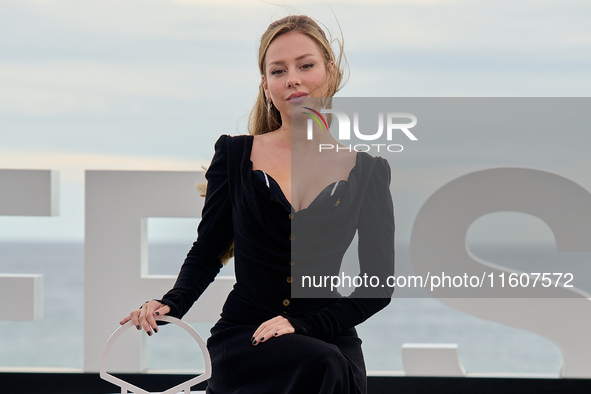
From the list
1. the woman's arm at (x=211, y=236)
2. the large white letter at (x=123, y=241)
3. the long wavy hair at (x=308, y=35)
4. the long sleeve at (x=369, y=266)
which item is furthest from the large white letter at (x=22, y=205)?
the long sleeve at (x=369, y=266)

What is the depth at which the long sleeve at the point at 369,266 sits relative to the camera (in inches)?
63.2

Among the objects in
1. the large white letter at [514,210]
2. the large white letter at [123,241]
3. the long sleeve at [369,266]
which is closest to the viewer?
the long sleeve at [369,266]

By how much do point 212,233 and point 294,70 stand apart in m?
0.54

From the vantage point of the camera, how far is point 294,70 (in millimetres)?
1773

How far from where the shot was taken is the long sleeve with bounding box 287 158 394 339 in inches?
63.2

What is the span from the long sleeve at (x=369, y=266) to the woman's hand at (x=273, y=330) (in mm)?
18

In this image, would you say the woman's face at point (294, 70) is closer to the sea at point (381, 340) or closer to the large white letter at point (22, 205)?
the large white letter at point (22, 205)

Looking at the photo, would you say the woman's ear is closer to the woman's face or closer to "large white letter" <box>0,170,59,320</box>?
the woman's face

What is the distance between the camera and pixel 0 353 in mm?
12953

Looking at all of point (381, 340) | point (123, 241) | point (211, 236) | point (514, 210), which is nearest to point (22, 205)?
point (123, 241)

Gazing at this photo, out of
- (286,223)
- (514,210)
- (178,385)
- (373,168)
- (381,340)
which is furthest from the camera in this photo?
(381,340)

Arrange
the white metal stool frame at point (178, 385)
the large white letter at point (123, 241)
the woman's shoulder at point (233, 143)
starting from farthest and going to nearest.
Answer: the large white letter at point (123, 241), the woman's shoulder at point (233, 143), the white metal stool frame at point (178, 385)

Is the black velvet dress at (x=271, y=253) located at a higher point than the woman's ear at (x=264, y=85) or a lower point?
lower

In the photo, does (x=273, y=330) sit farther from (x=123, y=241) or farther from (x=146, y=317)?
(x=123, y=241)
